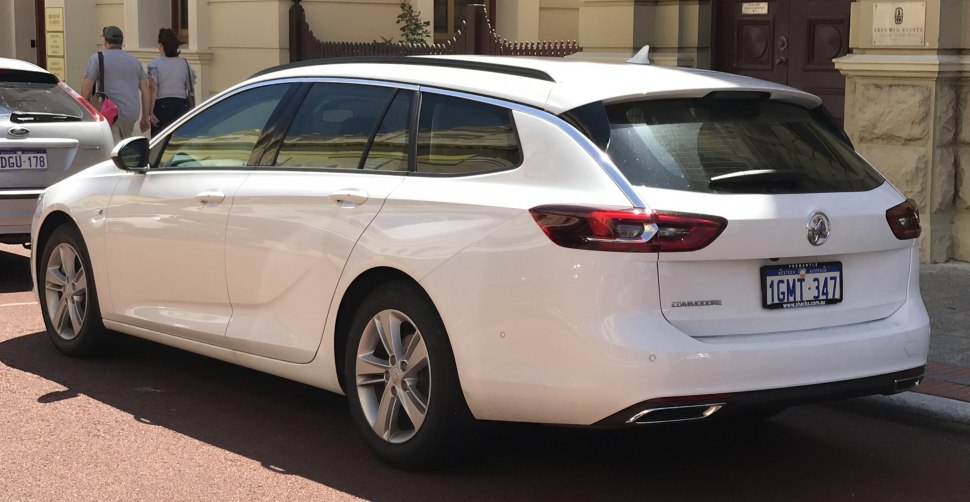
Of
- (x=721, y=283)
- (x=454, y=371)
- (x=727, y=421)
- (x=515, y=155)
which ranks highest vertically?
(x=515, y=155)

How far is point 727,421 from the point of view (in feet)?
21.2

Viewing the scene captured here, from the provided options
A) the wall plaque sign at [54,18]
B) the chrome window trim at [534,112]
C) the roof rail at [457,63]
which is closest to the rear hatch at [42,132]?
the chrome window trim at [534,112]

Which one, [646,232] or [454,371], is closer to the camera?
[646,232]

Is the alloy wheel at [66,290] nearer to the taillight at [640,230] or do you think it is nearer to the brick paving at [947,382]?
the taillight at [640,230]

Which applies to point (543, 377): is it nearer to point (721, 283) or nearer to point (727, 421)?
point (721, 283)

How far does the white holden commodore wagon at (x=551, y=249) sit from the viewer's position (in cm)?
489

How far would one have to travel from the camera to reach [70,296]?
7.63m

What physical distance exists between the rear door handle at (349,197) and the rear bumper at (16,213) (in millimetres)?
4864

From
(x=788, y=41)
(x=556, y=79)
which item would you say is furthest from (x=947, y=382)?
(x=788, y=41)

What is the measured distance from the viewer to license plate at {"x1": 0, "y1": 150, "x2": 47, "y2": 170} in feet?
32.9

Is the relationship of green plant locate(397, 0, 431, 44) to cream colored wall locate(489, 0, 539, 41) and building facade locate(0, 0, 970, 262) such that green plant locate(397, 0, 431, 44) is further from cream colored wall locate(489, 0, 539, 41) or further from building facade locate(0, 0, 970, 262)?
cream colored wall locate(489, 0, 539, 41)

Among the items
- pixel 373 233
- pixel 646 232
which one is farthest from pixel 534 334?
pixel 373 233

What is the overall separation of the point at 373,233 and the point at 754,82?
1595 mm

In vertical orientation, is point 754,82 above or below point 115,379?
above
